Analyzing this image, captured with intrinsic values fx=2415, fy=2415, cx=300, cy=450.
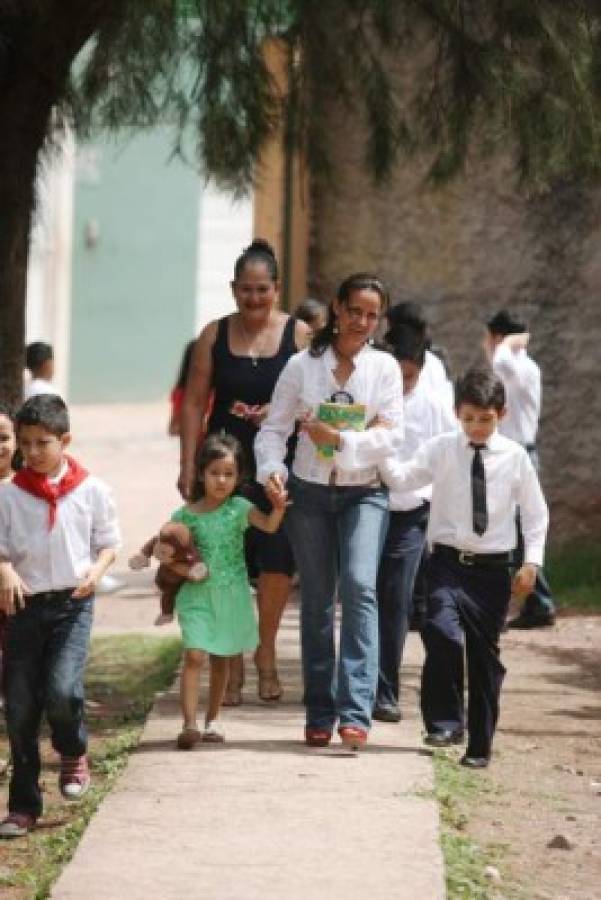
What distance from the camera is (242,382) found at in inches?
361

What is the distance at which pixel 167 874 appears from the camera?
21.2 ft

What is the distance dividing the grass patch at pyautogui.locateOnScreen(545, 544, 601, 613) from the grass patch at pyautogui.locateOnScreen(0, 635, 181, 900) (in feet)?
9.11

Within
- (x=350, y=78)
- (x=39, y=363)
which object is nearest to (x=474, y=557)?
(x=350, y=78)

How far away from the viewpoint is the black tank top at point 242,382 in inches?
360

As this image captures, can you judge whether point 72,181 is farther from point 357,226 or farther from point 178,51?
point 178,51

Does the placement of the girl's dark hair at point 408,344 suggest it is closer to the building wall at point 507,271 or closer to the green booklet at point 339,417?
the green booklet at point 339,417

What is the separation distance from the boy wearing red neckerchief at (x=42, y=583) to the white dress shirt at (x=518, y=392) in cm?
573

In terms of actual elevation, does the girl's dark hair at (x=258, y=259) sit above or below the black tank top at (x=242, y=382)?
above

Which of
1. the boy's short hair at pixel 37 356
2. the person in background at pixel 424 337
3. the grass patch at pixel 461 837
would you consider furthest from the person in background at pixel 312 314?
the grass patch at pixel 461 837

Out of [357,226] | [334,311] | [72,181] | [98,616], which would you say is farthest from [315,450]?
[72,181]

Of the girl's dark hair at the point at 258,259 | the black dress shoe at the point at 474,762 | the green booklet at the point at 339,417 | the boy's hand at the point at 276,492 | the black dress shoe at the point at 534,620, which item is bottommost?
the black dress shoe at the point at 534,620

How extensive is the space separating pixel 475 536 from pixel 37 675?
1.66 meters

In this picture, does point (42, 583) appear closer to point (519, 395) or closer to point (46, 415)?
point (46, 415)

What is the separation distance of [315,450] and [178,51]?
10.4 feet
